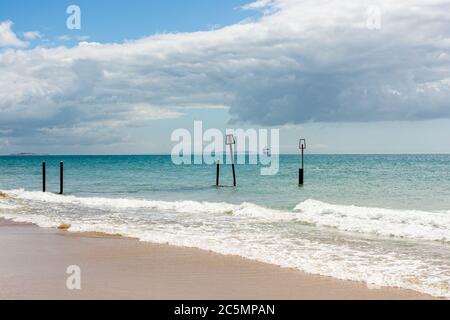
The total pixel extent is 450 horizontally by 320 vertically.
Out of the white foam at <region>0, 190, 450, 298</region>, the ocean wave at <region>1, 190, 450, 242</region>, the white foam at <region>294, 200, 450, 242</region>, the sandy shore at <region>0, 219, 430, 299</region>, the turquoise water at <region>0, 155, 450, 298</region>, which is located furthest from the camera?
the ocean wave at <region>1, 190, 450, 242</region>

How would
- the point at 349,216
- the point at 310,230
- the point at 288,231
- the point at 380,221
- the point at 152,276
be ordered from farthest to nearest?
the point at 349,216, the point at 380,221, the point at 310,230, the point at 288,231, the point at 152,276

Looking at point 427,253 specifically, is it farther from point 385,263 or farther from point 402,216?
point 402,216

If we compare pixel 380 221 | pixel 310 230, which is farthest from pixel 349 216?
pixel 310 230

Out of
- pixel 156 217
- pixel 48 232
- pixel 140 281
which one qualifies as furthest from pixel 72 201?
pixel 140 281

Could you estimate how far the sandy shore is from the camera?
7520mm

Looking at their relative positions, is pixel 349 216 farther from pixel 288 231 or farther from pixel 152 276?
pixel 152 276

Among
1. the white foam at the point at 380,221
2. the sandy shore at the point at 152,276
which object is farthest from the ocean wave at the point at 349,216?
the sandy shore at the point at 152,276

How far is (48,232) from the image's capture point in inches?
564

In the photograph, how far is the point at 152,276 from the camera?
28.5 feet

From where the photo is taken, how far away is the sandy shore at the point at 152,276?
752cm

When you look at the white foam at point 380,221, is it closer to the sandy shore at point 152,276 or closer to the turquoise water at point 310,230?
the turquoise water at point 310,230

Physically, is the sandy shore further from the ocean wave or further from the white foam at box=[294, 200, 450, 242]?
the ocean wave

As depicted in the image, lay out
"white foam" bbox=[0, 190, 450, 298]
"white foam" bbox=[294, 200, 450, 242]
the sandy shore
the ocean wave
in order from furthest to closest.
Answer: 1. the ocean wave
2. "white foam" bbox=[294, 200, 450, 242]
3. "white foam" bbox=[0, 190, 450, 298]
4. the sandy shore

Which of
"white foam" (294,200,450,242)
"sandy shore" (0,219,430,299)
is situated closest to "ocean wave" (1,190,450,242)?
"white foam" (294,200,450,242)
